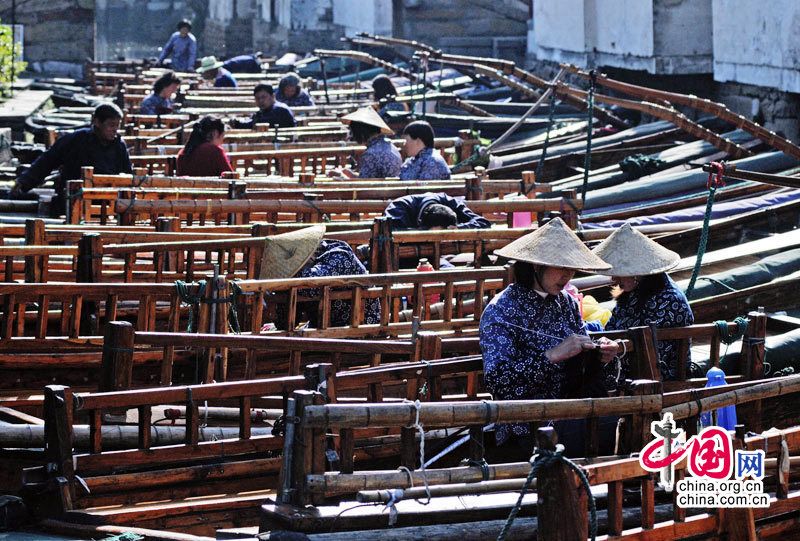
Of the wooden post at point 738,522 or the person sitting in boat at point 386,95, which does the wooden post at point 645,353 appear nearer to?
the wooden post at point 738,522

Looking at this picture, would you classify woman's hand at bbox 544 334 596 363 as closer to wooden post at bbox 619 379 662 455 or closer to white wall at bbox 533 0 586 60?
wooden post at bbox 619 379 662 455

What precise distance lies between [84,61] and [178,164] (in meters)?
15.9

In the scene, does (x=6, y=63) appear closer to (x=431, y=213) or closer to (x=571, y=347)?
(x=431, y=213)

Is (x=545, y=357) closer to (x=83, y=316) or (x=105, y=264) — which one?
(x=83, y=316)

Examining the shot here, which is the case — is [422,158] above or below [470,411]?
above

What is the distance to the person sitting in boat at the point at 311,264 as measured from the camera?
7176 mm

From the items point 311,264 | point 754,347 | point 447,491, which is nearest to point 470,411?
point 447,491

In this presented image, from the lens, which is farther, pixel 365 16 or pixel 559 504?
pixel 365 16

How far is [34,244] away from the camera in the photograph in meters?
7.67

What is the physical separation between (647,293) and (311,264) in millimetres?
1986

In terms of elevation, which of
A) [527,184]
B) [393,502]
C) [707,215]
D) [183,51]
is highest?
[183,51]

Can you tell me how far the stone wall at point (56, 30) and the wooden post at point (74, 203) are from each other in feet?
53.1

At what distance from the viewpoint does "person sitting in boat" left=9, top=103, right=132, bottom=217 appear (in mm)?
10305

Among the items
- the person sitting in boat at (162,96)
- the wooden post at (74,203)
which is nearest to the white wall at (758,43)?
the person sitting in boat at (162,96)
